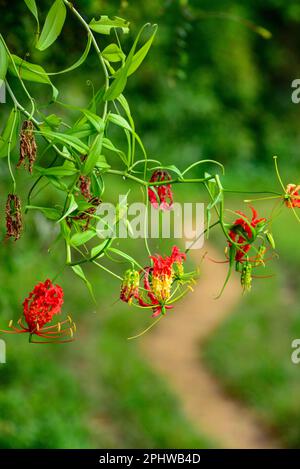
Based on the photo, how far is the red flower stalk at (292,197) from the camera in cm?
106

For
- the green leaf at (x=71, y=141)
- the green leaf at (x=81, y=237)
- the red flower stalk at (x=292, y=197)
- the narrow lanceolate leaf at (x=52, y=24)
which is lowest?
the green leaf at (x=81, y=237)

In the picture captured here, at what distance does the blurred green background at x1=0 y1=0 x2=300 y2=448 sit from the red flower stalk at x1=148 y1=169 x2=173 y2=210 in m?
0.19

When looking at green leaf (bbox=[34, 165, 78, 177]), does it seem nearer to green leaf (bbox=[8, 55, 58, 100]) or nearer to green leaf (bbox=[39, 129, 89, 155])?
green leaf (bbox=[39, 129, 89, 155])

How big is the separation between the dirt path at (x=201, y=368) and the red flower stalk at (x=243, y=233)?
9.81 feet

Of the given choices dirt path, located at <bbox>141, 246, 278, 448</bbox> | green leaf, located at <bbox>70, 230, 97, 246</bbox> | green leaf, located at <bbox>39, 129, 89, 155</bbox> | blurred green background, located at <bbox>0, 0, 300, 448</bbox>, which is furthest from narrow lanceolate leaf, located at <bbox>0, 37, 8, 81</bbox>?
dirt path, located at <bbox>141, 246, 278, 448</bbox>

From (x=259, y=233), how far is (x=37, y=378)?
3153mm

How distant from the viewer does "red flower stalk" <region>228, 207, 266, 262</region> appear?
1.05 meters

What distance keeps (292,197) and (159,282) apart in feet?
0.69

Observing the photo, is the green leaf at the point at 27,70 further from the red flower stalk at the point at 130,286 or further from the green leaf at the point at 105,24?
the red flower stalk at the point at 130,286

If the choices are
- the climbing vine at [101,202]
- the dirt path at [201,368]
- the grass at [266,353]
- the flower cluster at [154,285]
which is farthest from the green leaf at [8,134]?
the grass at [266,353]

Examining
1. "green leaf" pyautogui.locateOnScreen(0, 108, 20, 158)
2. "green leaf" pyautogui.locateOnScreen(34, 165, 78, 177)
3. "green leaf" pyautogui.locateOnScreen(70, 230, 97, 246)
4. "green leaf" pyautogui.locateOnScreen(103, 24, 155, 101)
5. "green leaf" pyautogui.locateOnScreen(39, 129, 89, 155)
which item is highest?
"green leaf" pyautogui.locateOnScreen(103, 24, 155, 101)

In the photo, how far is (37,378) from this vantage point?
13.2ft
